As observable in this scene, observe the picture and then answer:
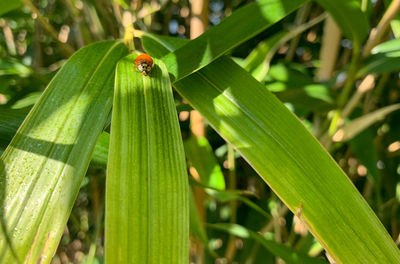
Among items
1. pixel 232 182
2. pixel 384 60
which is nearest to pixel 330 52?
pixel 384 60

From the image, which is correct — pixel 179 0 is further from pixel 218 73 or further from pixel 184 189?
pixel 184 189

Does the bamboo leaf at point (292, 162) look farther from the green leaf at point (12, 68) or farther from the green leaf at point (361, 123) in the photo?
the green leaf at point (12, 68)

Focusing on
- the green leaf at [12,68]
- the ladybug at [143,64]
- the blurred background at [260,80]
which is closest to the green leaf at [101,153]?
the blurred background at [260,80]

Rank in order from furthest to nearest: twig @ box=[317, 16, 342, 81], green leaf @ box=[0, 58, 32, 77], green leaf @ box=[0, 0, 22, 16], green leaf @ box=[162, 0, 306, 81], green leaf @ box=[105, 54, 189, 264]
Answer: twig @ box=[317, 16, 342, 81] → green leaf @ box=[0, 58, 32, 77] → green leaf @ box=[0, 0, 22, 16] → green leaf @ box=[162, 0, 306, 81] → green leaf @ box=[105, 54, 189, 264]

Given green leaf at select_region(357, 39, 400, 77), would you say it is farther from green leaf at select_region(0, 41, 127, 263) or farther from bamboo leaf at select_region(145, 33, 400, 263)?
green leaf at select_region(0, 41, 127, 263)

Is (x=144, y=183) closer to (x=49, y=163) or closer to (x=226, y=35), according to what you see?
(x=49, y=163)

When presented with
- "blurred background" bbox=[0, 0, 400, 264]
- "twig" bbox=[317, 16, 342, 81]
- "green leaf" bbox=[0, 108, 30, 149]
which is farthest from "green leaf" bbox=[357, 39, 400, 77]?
"green leaf" bbox=[0, 108, 30, 149]
